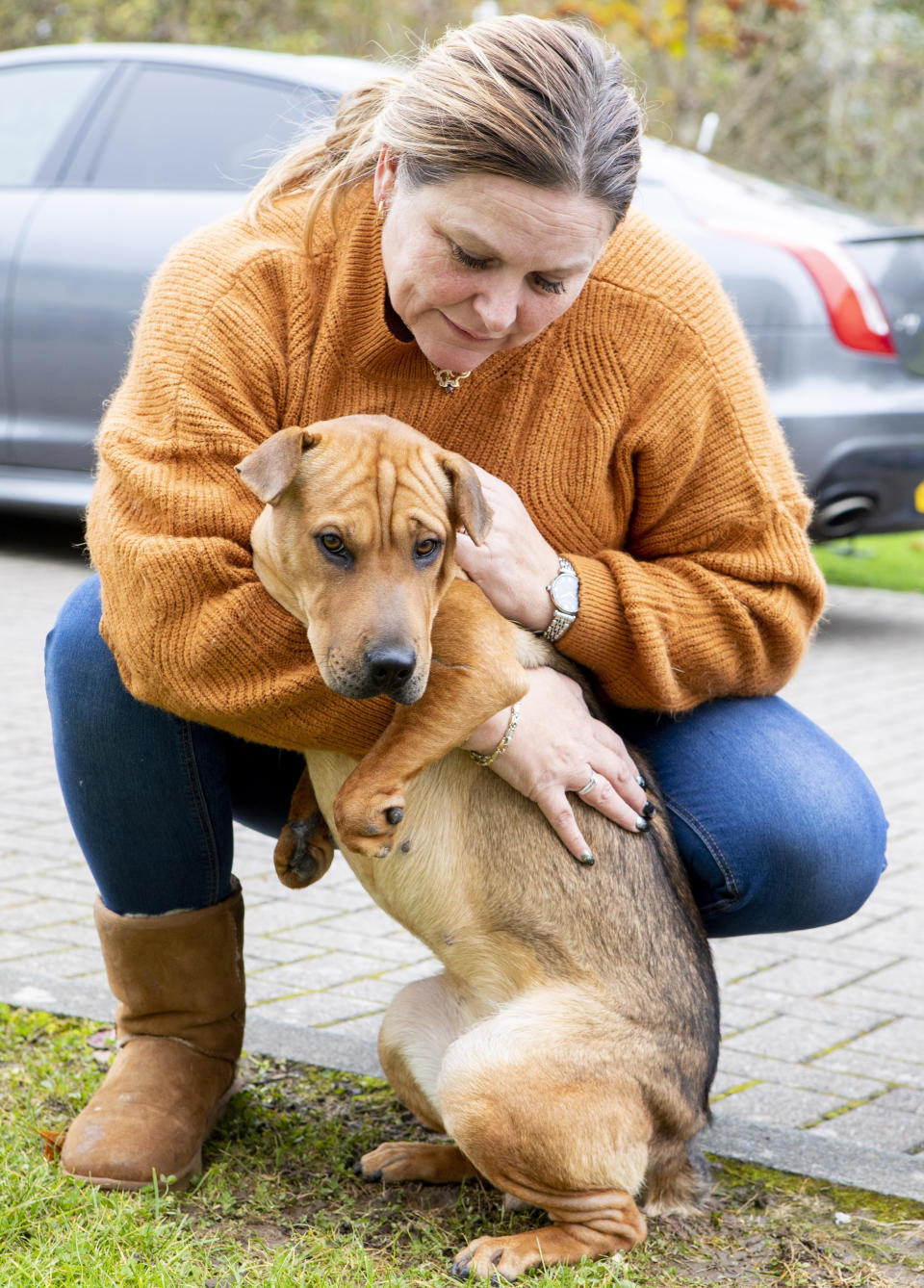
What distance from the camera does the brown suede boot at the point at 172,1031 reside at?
2680 mm

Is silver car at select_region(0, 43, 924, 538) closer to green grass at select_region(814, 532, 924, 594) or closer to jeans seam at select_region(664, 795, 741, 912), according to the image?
green grass at select_region(814, 532, 924, 594)

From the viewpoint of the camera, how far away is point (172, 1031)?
2.88m

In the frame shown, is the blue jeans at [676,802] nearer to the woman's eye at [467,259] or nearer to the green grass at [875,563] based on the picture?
the woman's eye at [467,259]

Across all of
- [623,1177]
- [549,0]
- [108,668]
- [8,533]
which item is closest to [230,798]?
[108,668]

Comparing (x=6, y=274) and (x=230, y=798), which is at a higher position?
(x=230, y=798)

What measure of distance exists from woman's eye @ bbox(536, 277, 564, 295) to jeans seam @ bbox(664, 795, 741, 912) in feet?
3.34

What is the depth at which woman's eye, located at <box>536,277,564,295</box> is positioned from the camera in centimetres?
249

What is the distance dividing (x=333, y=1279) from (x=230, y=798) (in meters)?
0.97

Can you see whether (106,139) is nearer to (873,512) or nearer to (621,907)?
(873,512)

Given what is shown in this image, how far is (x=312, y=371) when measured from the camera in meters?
2.75

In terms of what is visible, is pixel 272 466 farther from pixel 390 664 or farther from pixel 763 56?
pixel 763 56

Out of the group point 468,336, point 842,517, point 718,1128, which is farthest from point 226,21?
point 718,1128

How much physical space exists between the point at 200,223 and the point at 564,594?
4469 millimetres

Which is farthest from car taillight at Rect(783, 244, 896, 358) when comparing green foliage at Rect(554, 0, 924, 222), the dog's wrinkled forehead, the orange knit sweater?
green foliage at Rect(554, 0, 924, 222)
